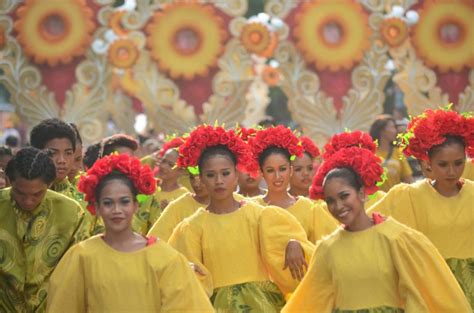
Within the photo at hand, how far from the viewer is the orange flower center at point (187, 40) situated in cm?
1554

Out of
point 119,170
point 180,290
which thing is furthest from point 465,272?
point 119,170

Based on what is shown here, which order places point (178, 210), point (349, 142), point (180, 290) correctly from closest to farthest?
point (180, 290)
point (178, 210)
point (349, 142)

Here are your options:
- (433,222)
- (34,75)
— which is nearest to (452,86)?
(34,75)

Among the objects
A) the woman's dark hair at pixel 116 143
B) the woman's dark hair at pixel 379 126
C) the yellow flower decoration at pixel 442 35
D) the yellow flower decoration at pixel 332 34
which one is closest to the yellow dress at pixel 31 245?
the woman's dark hair at pixel 116 143

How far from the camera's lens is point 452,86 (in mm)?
16031

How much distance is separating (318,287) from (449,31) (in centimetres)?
836

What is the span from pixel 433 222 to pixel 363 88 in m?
6.41

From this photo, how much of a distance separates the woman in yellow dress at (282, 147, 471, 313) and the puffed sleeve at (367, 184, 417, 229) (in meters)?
1.35

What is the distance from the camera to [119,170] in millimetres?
8266

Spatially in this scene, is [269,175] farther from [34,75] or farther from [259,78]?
[259,78]

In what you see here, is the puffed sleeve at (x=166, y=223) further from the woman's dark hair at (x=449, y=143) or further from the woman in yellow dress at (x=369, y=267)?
the woman's dark hair at (x=449, y=143)

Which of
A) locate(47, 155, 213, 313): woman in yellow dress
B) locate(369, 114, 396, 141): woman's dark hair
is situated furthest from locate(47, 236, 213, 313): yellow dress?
locate(369, 114, 396, 141): woman's dark hair

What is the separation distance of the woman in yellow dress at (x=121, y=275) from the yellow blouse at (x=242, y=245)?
1.04 meters

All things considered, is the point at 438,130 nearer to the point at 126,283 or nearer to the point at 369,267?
the point at 369,267
